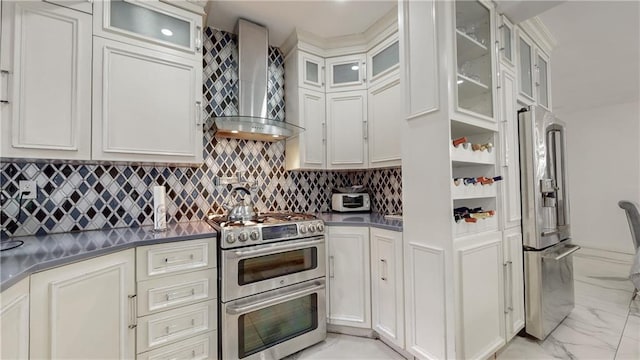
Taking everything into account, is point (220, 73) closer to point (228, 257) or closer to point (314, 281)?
point (228, 257)

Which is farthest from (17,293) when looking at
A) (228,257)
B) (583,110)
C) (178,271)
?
(583,110)

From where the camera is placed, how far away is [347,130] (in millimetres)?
2604

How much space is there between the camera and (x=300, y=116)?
248 cm

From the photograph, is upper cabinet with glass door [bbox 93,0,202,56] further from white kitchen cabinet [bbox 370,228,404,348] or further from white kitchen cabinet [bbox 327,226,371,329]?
white kitchen cabinet [bbox 370,228,404,348]

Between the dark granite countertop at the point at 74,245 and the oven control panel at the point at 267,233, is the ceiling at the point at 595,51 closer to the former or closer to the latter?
the oven control panel at the point at 267,233

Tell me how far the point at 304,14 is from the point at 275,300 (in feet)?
7.57

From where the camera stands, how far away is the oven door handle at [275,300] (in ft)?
5.55

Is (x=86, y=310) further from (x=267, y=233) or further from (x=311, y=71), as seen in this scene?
(x=311, y=71)

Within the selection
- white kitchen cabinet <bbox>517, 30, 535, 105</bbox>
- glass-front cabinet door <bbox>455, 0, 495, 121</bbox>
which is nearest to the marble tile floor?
glass-front cabinet door <bbox>455, 0, 495, 121</bbox>

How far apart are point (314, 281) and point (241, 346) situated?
2.14ft

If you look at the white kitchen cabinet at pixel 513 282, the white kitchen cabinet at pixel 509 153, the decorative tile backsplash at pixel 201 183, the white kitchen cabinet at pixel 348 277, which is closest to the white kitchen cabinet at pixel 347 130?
the decorative tile backsplash at pixel 201 183

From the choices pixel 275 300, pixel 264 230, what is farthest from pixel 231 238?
pixel 275 300

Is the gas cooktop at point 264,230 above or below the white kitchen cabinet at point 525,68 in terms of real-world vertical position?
below

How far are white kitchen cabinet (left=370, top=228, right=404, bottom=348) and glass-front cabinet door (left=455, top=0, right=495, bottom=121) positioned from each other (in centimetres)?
109
